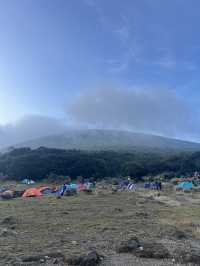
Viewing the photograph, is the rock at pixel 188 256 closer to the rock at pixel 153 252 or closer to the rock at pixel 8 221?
the rock at pixel 153 252

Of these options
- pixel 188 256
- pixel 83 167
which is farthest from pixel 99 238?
pixel 83 167

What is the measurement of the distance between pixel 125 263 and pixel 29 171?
6838cm

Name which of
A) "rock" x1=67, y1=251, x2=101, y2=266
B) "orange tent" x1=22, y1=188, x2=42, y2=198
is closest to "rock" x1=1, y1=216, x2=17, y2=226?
"rock" x1=67, y1=251, x2=101, y2=266

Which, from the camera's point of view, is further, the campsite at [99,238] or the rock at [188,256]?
the campsite at [99,238]

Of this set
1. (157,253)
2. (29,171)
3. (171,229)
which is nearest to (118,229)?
(171,229)

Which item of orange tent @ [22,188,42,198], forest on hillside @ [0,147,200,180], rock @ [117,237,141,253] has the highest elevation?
forest on hillside @ [0,147,200,180]

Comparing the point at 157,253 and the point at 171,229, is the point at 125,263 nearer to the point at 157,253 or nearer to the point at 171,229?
the point at 157,253

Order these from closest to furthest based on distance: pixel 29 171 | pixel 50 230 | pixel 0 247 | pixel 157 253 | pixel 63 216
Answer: pixel 157 253 → pixel 0 247 → pixel 50 230 → pixel 63 216 → pixel 29 171

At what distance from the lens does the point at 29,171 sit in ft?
252

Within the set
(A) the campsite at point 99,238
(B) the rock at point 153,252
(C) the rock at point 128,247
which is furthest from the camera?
(C) the rock at point 128,247

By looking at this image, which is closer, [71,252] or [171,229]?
[71,252]

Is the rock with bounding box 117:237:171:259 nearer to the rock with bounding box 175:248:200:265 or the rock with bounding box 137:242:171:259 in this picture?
the rock with bounding box 137:242:171:259

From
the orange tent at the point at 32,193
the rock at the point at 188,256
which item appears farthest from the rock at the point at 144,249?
the orange tent at the point at 32,193

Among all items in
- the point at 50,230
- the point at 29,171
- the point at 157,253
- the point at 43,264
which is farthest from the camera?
the point at 29,171
